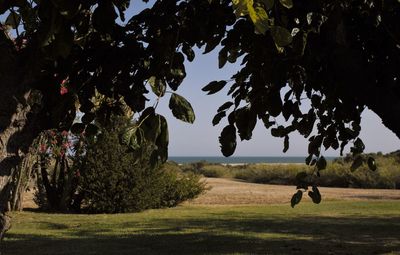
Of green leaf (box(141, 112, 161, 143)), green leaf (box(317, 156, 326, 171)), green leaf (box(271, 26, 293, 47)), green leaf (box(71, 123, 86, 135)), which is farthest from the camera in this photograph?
green leaf (box(317, 156, 326, 171))

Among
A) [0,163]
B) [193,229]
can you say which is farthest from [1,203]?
[193,229]

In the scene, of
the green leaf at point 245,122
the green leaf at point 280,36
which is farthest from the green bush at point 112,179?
the green leaf at point 280,36

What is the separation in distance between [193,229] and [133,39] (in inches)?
375

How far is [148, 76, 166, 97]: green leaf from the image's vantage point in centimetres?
254

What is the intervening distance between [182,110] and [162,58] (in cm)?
65

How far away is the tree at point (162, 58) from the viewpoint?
2611mm

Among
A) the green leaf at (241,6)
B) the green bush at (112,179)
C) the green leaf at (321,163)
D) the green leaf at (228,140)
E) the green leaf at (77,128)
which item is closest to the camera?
the green leaf at (241,6)

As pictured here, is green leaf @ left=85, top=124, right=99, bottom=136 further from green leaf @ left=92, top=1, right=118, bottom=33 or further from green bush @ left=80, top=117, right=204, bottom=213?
green bush @ left=80, top=117, right=204, bottom=213

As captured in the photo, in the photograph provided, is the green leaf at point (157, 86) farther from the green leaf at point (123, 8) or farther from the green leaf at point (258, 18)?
the green leaf at point (258, 18)

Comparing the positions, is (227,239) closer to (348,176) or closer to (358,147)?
(358,147)

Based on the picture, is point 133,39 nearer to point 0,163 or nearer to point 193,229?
point 0,163

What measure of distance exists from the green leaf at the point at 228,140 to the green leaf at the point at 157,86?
19.6 inches

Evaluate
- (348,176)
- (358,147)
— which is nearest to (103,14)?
(358,147)

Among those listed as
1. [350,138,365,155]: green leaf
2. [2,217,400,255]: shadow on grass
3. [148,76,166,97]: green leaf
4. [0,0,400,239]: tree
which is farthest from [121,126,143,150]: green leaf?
[2,217,400,255]: shadow on grass
